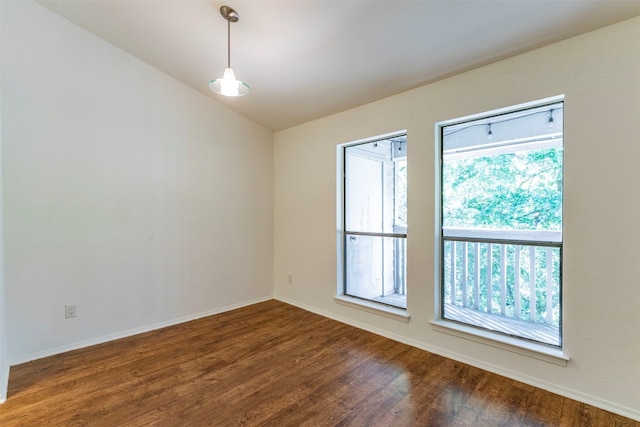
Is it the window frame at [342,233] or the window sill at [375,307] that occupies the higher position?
the window frame at [342,233]

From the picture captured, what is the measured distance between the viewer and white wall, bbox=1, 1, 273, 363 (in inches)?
99.8

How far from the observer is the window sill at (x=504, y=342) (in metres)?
2.08

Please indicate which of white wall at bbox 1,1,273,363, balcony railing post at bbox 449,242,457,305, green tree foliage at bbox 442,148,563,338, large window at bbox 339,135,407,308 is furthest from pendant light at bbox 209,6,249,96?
balcony railing post at bbox 449,242,457,305

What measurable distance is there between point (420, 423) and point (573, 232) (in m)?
1.66

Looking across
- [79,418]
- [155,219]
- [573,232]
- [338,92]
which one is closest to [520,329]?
[573,232]

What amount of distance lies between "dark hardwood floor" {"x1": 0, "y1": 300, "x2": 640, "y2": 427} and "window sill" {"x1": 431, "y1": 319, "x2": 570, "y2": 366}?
23 cm

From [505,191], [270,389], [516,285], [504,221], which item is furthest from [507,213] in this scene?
[270,389]

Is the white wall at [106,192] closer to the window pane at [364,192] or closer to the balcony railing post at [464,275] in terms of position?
the window pane at [364,192]

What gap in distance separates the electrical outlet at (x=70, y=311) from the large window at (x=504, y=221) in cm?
352

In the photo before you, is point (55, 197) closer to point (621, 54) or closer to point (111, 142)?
point (111, 142)

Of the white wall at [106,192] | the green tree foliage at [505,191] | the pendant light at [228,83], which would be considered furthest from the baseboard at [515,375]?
the pendant light at [228,83]

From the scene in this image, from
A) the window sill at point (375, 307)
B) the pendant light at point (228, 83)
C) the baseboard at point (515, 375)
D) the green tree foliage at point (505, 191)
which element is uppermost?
the pendant light at point (228, 83)

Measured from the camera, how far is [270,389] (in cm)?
214

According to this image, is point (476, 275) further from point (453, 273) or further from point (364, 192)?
point (364, 192)
